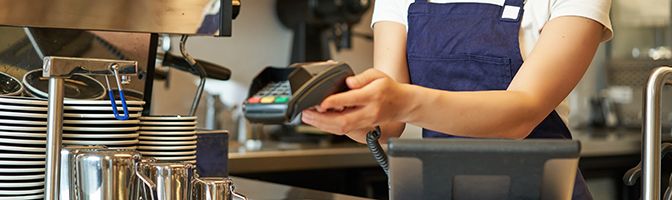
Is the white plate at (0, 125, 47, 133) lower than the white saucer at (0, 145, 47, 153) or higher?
higher

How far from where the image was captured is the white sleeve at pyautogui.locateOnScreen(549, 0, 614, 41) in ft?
4.75

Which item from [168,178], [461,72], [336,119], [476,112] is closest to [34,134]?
[168,178]

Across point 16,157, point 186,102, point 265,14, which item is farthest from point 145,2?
point 265,14

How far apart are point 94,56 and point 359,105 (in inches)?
27.2

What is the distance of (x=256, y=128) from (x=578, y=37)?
2.39m

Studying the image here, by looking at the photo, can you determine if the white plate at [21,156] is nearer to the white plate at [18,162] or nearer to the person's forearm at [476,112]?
the white plate at [18,162]

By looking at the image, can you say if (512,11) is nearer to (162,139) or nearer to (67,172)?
(162,139)

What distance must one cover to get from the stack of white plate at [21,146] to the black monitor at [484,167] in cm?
59

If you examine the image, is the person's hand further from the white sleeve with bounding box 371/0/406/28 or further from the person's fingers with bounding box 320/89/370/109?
the white sleeve with bounding box 371/0/406/28

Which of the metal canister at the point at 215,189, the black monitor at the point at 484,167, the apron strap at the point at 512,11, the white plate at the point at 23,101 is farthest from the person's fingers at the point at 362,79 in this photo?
the apron strap at the point at 512,11

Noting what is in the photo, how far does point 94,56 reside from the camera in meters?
1.60

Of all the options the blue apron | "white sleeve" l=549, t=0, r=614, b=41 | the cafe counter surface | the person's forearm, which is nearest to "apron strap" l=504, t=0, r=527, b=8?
the blue apron

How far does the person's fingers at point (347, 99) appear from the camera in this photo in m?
1.02

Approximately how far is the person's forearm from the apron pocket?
25 cm
